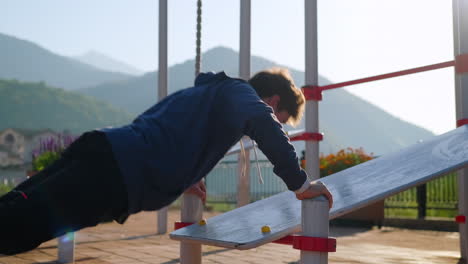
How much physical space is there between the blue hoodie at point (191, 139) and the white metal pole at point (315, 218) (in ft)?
0.30

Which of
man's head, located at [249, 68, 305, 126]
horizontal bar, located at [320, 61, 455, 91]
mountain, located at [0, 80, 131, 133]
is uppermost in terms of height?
mountain, located at [0, 80, 131, 133]

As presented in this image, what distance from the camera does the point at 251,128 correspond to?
5.78 ft

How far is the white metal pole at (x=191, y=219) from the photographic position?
2473 mm

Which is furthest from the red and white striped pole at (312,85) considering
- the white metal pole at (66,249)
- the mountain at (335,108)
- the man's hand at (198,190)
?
the mountain at (335,108)

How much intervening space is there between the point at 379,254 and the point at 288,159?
3.03 meters

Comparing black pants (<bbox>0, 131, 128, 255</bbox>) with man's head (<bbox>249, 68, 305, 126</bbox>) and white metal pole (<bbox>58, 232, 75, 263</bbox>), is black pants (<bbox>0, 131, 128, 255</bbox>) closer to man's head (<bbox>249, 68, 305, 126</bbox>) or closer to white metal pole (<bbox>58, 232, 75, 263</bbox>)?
man's head (<bbox>249, 68, 305, 126</bbox>)

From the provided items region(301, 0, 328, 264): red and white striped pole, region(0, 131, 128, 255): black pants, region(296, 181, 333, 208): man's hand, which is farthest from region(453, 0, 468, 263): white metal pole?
region(0, 131, 128, 255): black pants

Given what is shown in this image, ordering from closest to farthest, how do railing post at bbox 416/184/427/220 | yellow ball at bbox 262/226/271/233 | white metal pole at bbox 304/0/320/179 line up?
yellow ball at bbox 262/226/271/233, white metal pole at bbox 304/0/320/179, railing post at bbox 416/184/427/220

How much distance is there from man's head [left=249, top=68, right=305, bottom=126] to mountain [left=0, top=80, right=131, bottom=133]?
6667cm

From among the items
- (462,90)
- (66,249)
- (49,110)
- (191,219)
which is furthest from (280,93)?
(49,110)

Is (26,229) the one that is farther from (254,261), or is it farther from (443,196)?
(443,196)

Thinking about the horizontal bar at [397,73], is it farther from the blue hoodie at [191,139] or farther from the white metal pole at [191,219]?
the blue hoodie at [191,139]

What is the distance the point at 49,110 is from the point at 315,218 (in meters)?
73.5

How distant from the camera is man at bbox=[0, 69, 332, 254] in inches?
65.9
